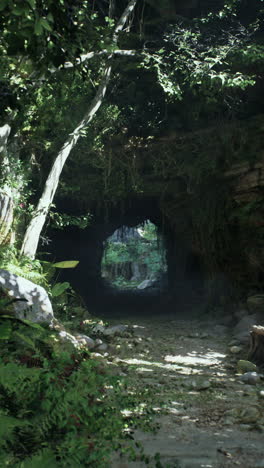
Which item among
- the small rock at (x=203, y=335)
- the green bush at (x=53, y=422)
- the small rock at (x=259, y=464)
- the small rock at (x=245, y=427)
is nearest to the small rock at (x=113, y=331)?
the small rock at (x=203, y=335)

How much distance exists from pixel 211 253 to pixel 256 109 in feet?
13.6

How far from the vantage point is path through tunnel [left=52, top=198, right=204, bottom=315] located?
47.9ft

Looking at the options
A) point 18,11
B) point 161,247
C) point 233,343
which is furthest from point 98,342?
point 161,247

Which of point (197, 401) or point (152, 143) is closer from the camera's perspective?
point (197, 401)

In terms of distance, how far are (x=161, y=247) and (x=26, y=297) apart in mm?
10120

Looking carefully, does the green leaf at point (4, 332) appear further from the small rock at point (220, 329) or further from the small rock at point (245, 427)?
the small rock at point (220, 329)

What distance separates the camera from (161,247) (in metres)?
16.0

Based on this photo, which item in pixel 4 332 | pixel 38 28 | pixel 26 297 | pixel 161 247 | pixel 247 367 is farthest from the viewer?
pixel 161 247

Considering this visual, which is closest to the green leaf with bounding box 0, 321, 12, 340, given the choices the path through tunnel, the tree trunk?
the tree trunk

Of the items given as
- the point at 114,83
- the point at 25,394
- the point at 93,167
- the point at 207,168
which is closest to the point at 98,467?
the point at 25,394

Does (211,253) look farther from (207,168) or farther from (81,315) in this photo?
(81,315)

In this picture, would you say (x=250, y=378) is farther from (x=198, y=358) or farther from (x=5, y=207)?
(x=5, y=207)

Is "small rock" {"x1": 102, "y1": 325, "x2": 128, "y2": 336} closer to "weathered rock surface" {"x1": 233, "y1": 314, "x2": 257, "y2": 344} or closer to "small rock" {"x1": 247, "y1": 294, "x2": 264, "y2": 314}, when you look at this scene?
"weathered rock surface" {"x1": 233, "y1": 314, "x2": 257, "y2": 344}

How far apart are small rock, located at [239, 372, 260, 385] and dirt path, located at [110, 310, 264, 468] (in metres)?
0.09
